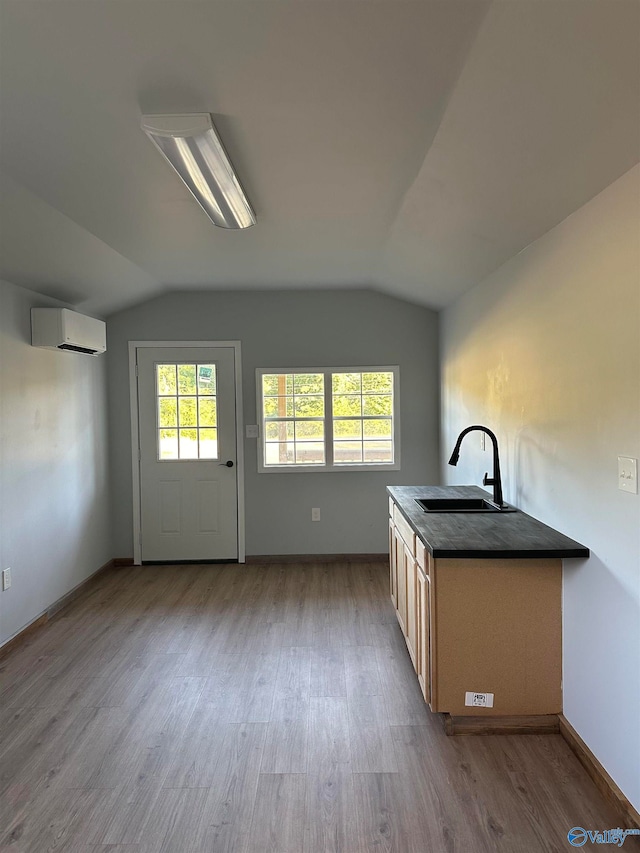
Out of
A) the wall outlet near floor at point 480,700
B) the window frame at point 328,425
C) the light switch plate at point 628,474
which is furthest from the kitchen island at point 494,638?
the window frame at point 328,425

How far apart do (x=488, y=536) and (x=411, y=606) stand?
26.6 inches

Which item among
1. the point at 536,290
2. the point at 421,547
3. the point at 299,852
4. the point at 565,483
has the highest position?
the point at 536,290

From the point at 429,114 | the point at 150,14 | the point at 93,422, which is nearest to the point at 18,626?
the point at 93,422

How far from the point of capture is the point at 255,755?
229 centimetres

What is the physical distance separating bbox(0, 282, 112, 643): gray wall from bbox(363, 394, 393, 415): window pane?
2.40m

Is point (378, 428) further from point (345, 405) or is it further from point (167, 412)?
point (167, 412)

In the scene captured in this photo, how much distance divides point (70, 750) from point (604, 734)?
2.20m

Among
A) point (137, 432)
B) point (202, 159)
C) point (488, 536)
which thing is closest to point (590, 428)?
point (488, 536)

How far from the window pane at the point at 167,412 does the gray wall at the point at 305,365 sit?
1.02 ft

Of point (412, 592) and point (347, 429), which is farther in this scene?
point (347, 429)

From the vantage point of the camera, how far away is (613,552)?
6.52 ft

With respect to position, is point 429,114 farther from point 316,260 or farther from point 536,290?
point 316,260

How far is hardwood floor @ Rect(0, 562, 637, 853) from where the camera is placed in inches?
73.8

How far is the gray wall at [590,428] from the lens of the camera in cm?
187
